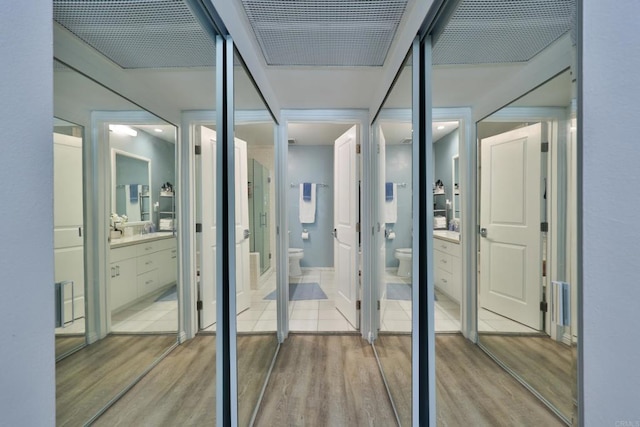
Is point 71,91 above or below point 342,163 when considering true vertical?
below

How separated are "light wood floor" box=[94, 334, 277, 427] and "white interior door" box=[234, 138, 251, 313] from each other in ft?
0.75

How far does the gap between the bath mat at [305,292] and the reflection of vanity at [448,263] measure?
2871 mm

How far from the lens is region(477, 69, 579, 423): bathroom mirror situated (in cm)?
61

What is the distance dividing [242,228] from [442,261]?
1.06m

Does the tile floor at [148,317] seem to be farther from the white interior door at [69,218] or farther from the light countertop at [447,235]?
the light countertop at [447,235]

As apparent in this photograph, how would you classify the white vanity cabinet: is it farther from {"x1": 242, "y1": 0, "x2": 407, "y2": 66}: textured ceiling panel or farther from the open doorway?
the open doorway

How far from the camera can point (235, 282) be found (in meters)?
1.32

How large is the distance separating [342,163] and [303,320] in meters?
1.88

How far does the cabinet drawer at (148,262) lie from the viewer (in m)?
0.93

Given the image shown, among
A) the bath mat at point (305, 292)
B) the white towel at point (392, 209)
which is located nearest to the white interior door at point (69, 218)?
the white towel at point (392, 209)

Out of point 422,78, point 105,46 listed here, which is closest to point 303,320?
point 422,78

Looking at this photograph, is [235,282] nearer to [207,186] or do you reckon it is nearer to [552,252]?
[207,186]

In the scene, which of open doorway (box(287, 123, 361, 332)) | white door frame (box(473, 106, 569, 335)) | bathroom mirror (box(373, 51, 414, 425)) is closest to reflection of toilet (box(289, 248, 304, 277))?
open doorway (box(287, 123, 361, 332))

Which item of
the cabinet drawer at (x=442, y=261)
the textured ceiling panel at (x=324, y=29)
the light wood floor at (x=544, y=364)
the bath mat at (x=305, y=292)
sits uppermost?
the textured ceiling panel at (x=324, y=29)
